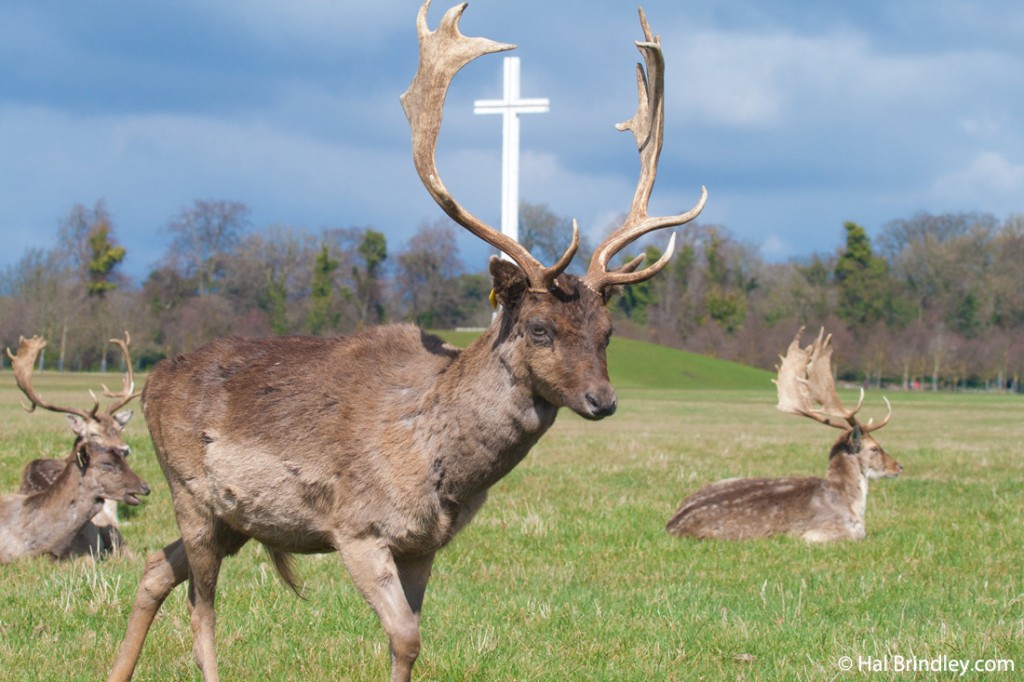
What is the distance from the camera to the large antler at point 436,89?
5555mm

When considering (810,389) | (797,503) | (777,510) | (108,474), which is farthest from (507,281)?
(810,389)

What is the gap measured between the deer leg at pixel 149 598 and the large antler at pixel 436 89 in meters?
2.28

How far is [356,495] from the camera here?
5078 millimetres

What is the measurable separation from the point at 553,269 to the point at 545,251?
65032 mm

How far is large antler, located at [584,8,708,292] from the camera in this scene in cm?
537

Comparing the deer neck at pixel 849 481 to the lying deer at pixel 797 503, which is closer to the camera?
the lying deer at pixel 797 503

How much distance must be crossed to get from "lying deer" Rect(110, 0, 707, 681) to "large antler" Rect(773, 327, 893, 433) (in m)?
7.07

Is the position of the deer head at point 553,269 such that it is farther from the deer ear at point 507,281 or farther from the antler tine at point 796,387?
the antler tine at point 796,387

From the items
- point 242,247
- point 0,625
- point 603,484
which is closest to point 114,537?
point 0,625

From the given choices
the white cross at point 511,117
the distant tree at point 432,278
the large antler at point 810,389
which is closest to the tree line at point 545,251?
the distant tree at point 432,278

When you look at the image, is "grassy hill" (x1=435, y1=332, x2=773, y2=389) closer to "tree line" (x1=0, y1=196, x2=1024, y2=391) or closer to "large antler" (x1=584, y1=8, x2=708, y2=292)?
"tree line" (x1=0, y1=196, x2=1024, y2=391)

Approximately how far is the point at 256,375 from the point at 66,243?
93077 millimetres

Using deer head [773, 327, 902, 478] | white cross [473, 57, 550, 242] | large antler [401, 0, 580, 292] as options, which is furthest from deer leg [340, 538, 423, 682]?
white cross [473, 57, 550, 242]

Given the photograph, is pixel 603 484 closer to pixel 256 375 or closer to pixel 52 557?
pixel 52 557
